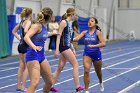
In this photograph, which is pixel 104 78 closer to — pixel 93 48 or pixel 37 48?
pixel 93 48

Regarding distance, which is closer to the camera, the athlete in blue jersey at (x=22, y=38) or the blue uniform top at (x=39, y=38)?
the blue uniform top at (x=39, y=38)

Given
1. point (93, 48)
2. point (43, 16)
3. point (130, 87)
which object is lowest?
point (130, 87)

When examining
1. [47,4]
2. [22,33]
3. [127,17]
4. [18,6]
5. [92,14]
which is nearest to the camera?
[22,33]

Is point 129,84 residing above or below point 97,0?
below

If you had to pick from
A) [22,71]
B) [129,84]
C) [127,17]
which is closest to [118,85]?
[129,84]

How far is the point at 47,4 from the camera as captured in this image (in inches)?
1038

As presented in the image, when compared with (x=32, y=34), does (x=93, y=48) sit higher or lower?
lower

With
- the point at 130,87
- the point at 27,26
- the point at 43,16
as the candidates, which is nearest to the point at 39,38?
the point at 43,16

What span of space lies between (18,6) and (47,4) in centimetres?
404

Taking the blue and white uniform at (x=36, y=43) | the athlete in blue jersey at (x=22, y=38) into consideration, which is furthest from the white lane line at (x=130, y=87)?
the blue and white uniform at (x=36, y=43)

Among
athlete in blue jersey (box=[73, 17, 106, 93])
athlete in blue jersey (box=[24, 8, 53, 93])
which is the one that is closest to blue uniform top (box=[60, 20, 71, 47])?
athlete in blue jersey (box=[73, 17, 106, 93])

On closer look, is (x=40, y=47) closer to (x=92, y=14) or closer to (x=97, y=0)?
(x=92, y=14)

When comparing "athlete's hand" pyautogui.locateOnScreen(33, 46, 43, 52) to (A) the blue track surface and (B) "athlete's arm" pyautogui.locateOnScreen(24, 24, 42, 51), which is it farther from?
(A) the blue track surface

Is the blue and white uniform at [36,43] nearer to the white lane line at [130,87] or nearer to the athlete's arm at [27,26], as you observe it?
the athlete's arm at [27,26]
